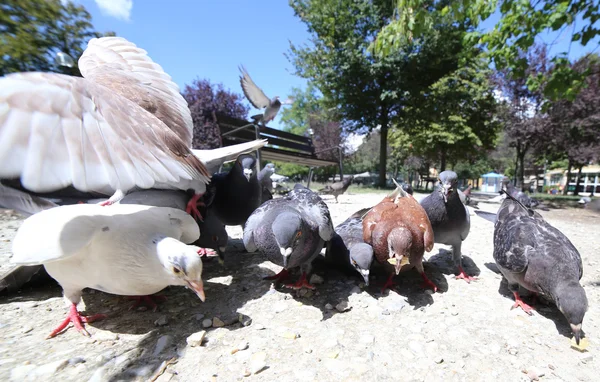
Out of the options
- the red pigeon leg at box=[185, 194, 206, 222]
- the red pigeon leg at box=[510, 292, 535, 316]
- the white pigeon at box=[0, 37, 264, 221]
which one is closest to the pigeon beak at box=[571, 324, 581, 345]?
the red pigeon leg at box=[510, 292, 535, 316]

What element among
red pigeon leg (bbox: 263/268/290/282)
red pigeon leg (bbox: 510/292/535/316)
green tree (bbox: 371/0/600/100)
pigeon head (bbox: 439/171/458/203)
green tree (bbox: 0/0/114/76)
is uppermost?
green tree (bbox: 0/0/114/76)

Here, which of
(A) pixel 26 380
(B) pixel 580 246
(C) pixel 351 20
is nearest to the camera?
(A) pixel 26 380

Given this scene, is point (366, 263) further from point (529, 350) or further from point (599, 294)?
point (599, 294)

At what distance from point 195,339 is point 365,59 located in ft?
44.8

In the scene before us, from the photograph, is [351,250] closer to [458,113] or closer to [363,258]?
[363,258]

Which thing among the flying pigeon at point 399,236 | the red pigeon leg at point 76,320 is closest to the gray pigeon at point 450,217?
the flying pigeon at point 399,236

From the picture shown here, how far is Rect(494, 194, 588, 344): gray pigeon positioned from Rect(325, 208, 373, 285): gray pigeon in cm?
106

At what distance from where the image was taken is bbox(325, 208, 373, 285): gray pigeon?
1966 mm

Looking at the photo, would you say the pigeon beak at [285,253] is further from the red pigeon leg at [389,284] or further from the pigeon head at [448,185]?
the pigeon head at [448,185]

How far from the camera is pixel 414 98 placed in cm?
1351

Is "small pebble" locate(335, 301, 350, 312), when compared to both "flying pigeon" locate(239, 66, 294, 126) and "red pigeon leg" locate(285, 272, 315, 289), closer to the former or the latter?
"red pigeon leg" locate(285, 272, 315, 289)

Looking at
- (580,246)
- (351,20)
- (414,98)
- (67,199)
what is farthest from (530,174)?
(67,199)

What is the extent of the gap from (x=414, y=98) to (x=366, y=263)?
1382cm

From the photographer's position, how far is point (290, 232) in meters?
1.71
